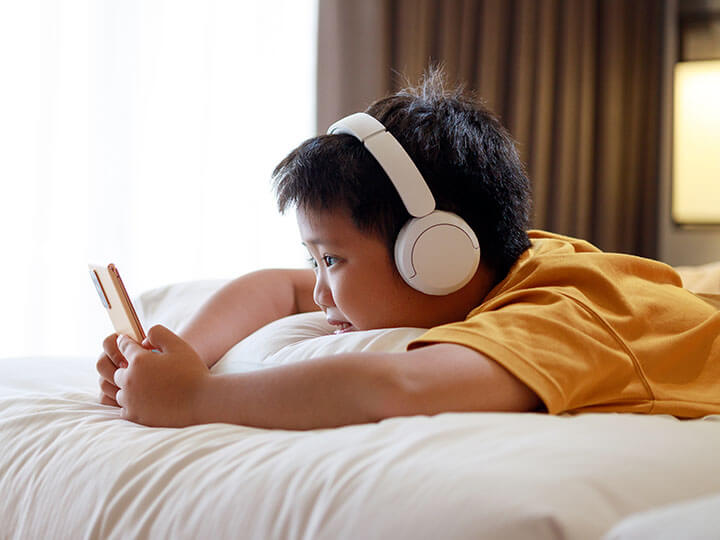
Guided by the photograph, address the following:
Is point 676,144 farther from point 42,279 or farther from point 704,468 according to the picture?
point 704,468

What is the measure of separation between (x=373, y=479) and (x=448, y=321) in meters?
0.49

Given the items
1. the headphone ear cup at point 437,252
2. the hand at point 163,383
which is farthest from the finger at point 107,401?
the headphone ear cup at point 437,252

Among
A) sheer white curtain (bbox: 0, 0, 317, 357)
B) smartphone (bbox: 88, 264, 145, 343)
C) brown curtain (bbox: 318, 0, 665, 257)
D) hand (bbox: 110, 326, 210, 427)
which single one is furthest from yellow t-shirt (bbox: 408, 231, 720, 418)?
brown curtain (bbox: 318, 0, 665, 257)

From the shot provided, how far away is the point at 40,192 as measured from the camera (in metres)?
2.43

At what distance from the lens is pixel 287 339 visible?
3.37ft

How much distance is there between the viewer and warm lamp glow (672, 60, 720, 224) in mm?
2686

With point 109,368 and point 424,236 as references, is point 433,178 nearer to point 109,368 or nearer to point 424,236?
point 424,236

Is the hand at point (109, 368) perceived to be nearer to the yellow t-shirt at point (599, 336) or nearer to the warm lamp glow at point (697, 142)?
the yellow t-shirt at point (599, 336)

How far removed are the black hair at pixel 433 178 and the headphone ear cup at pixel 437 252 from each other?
0.13ft

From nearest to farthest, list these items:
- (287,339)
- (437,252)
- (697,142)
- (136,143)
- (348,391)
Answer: (348,391) < (437,252) < (287,339) < (136,143) < (697,142)

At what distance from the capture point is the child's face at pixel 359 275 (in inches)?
38.5

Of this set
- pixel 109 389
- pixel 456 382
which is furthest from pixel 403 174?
pixel 109 389

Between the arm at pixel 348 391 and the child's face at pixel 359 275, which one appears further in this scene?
the child's face at pixel 359 275

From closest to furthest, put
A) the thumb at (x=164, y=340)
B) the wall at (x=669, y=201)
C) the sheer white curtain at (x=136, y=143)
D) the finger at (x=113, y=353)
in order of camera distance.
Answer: the thumb at (x=164, y=340) < the finger at (x=113, y=353) < the sheer white curtain at (x=136, y=143) < the wall at (x=669, y=201)
